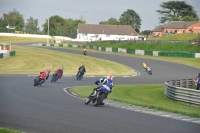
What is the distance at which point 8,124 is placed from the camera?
39.8ft

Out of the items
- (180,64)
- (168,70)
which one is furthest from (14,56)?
(180,64)

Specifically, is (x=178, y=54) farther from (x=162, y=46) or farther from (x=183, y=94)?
(x=183, y=94)

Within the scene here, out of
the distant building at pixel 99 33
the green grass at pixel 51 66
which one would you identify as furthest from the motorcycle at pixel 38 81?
the distant building at pixel 99 33

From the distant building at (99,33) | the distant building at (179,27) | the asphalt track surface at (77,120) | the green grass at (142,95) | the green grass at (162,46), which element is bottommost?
the green grass at (142,95)

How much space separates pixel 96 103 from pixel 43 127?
5742 millimetres

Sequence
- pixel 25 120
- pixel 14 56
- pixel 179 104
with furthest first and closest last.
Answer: pixel 14 56
pixel 179 104
pixel 25 120

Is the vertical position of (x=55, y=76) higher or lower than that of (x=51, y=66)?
higher

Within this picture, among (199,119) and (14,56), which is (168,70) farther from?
(199,119)

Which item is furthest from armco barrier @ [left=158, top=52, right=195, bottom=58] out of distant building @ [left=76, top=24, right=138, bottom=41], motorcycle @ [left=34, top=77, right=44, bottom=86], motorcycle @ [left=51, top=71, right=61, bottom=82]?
motorcycle @ [left=34, top=77, right=44, bottom=86]

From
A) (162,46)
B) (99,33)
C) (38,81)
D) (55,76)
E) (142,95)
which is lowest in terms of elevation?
(142,95)

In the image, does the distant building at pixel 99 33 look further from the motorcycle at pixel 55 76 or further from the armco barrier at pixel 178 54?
the motorcycle at pixel 55 76

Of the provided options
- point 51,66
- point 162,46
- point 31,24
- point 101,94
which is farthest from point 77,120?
point 162,46

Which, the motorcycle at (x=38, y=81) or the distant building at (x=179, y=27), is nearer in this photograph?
the motorcycle at (x=38, y=81)

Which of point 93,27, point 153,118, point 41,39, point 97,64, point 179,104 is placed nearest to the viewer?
point 153,118
